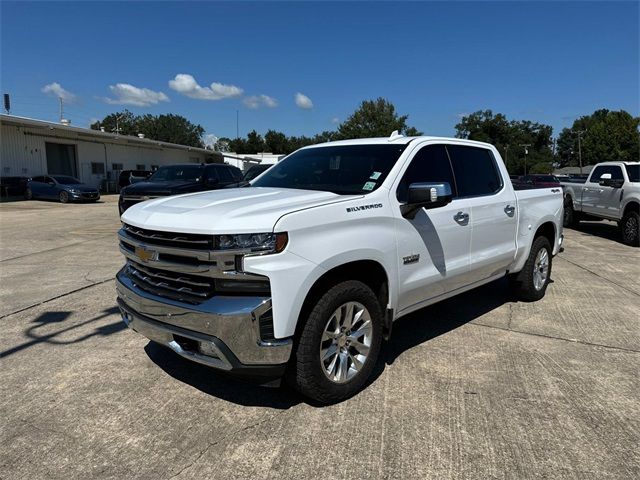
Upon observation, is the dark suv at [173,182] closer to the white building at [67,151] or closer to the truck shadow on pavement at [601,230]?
the truck shadow on pavement at [601,230]

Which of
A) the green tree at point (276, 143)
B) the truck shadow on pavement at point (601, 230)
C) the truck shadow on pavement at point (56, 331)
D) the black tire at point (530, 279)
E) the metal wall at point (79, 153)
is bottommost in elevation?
the truck shadow on pavement at point (601, 230)

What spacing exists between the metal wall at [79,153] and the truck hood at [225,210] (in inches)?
1098

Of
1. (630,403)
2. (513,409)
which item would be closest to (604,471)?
(513,409)

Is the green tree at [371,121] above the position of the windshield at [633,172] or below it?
above

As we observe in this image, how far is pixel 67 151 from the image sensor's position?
105 ft

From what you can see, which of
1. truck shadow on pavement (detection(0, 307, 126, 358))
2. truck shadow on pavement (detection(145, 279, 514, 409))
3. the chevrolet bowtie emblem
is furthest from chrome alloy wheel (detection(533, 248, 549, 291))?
truck shadow on pavement (detection(0, 307, 126, 358))

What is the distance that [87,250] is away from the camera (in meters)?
9.77

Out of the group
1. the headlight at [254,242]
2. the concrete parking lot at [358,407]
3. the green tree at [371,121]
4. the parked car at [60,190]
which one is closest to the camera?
the concrete parking lot at [358,407]

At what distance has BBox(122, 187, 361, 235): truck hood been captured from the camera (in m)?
2.97

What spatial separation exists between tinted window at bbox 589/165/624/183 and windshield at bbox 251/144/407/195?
10.3m

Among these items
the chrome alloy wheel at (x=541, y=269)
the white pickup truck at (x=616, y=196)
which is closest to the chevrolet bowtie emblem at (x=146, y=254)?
the chrome alloy wheel at (x=541, y=269)

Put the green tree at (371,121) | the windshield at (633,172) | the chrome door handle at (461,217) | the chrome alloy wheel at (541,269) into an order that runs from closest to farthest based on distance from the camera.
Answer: the chrome door handle at (461,217)
the chrome alloy wheel at (541,269)
the windshield at (633,172)
the green tree at (371,121)

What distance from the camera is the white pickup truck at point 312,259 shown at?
9.66 ft

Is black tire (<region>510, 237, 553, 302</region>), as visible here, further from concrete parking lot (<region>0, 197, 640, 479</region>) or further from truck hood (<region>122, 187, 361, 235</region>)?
truck hood (<region>122, 187, 361, 235</region>)
